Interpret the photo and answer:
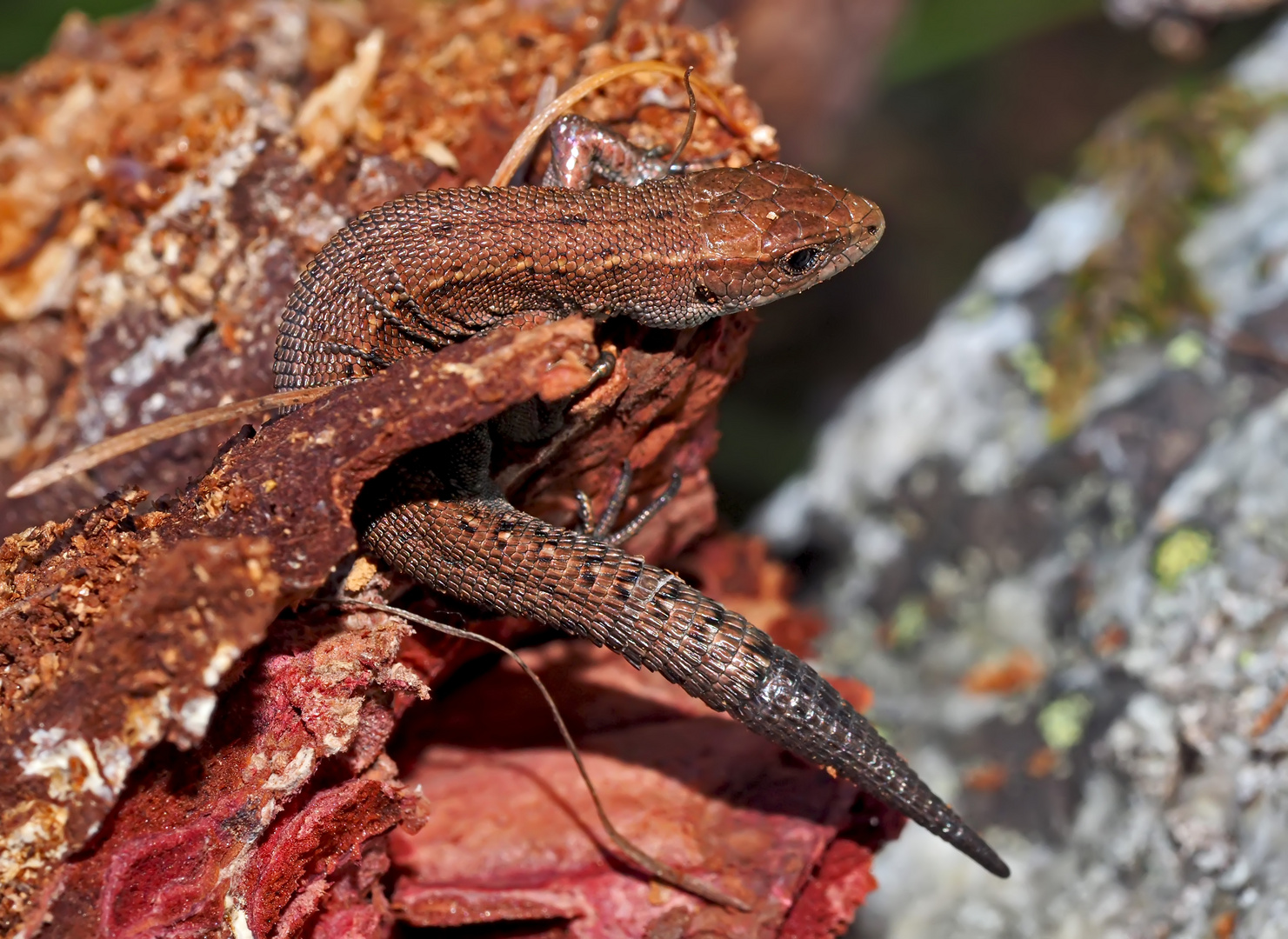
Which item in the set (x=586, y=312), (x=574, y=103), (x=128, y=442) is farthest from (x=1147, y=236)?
(x=128, y=442)

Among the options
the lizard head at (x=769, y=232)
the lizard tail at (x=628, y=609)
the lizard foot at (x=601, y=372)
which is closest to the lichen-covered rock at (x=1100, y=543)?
the lizard tail at (x=628, y=609)

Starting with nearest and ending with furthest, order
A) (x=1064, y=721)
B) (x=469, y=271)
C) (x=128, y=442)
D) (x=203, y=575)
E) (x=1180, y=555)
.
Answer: (x=203, y=575), (x=128, y=442), (x=469, y=271), (x=1180, y=555), (x=1064, y=721)

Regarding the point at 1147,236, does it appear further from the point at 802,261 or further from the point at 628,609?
the point at 628,609

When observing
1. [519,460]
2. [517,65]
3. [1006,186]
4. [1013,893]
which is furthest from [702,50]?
→ [1006,186]

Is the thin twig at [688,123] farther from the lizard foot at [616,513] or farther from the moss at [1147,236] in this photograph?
the moss at [1147,236]

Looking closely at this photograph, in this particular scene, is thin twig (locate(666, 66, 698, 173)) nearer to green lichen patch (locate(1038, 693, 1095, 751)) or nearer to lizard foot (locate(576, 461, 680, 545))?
lizard foot (locate(576, 461, 680, 545))

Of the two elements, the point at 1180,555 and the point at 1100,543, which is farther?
the point at 1100,543

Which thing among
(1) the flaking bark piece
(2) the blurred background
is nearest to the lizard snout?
(1) the flaking bark piece
